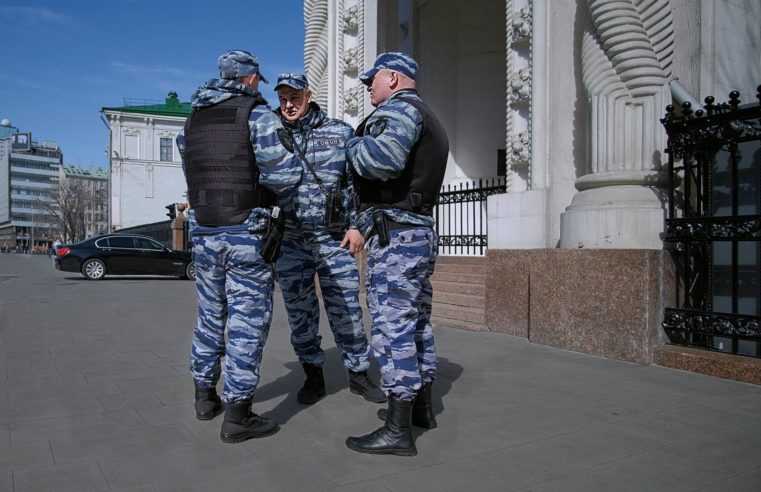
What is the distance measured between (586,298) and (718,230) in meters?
1.23

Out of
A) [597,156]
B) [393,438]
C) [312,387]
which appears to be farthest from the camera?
[597,156]

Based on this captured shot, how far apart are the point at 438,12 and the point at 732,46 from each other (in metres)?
7.75

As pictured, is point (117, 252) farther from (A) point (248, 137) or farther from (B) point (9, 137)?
(B) point (9, 137)

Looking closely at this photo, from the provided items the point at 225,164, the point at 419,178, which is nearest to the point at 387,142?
the point at 419,178

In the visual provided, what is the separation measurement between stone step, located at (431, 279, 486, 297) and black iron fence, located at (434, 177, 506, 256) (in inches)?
58.0

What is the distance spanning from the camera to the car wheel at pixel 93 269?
17188mm

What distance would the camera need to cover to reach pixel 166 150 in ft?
182

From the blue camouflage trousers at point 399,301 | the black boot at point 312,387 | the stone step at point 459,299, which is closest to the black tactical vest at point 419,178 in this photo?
the blue camouflage trousers at point 399,301

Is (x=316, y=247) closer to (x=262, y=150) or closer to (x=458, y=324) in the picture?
(x=262, y=150)

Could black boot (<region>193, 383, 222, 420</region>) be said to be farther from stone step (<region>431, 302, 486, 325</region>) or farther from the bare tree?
the bare tree

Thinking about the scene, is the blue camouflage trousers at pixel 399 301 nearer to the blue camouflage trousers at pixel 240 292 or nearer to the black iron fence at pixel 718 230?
the blue camouflage trousers at pixel 240 292

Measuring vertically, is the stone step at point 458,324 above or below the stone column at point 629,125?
below

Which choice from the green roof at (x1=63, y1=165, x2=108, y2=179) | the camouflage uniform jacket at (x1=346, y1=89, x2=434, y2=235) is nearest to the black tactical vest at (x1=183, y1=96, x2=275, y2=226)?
the camouflage uniform jacket at (x1=346, y1=89, x2=434, y2=235)

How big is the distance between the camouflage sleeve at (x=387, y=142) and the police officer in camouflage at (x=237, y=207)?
43cm
